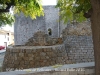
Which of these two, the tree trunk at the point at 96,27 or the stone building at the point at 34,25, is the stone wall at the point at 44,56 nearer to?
the tree trunk at the point at 96,27

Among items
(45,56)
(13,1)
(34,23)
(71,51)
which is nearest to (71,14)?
(13,1)

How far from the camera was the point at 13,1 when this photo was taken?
9.08 meters

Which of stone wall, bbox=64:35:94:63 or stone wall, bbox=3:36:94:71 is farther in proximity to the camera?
stone wall, bbox=64:35:94:63

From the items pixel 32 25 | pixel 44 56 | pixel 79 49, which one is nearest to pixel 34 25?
pixel 32 25

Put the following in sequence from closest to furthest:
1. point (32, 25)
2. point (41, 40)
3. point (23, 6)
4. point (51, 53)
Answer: point (23, 6) < point (51, 53) < point (41, 40) < point (32, 25)

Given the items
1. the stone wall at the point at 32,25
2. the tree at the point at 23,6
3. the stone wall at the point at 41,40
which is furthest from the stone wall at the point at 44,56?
the stone wall at the point at 32,25

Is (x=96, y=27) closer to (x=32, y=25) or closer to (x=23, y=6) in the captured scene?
(x=23, y=6)

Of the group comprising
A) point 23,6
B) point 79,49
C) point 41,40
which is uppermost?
point 23,6

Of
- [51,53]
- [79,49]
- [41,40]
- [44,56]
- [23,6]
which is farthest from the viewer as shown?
[41,40]

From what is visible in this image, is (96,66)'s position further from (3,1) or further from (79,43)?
(79,43)

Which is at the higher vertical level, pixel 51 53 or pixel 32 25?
pixel 32 25

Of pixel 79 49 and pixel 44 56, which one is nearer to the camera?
pixel 44 56

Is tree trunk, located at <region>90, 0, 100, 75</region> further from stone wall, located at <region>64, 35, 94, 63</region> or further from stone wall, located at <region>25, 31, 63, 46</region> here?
stone wall, located at <region>25, 31, 63, 46</region>

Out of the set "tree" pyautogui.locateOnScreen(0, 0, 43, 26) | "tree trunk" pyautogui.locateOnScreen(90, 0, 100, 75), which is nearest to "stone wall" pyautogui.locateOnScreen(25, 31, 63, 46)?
"tree" pyautogui.locateOnScreen(0, 0, 43, 26)
